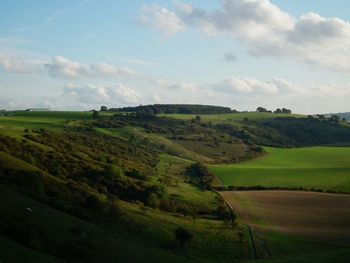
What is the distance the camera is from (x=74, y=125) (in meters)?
178

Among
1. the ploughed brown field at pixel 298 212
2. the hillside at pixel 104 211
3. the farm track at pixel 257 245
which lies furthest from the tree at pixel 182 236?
the ploughed brown field at pixel 298 212

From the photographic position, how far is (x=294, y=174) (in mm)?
118875

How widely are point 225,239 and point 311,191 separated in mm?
44557

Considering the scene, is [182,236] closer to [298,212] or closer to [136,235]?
[136,235]

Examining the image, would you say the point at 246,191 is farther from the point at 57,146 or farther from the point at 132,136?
the point at 132,136

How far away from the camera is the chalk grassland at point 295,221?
57.8m

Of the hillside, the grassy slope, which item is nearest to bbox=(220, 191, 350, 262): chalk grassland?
the hillside

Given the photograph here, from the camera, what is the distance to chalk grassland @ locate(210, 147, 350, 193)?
105875 mm

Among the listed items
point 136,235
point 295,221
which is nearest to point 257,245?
point 136,235

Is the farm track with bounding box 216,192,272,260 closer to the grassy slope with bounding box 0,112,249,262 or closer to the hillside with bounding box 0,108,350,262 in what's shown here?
the hillside with bounding box 0,108,350,262

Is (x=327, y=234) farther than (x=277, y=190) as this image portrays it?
No

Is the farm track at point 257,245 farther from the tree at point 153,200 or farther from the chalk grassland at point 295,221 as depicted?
the tree at point 153,200

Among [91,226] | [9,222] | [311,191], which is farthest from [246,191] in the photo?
[9,222]

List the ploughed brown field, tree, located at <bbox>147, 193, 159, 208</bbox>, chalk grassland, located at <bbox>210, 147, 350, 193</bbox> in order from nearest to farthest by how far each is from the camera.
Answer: the ploughed brown field → tree, located at <bbox>147, 193, 159, 208</bbox> → chalk grassland, located at <bbox>210, 147, 350, 193</bbox>
